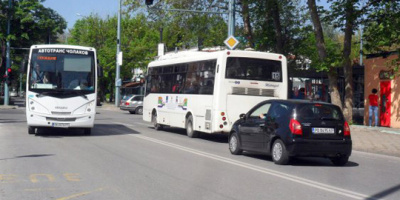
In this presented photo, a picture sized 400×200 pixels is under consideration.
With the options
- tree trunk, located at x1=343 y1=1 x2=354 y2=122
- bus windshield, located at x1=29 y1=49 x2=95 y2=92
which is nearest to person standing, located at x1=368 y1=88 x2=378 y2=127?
tree trunk, located at x1=343 y1=1 x2=354 y2=122

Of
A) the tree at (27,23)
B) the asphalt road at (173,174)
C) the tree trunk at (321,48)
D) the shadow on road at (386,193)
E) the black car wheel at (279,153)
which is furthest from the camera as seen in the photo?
the tree at (27,23)

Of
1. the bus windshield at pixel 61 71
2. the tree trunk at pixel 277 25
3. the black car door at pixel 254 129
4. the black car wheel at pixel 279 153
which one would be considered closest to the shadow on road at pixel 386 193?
the black car wheel at pixel 279 153

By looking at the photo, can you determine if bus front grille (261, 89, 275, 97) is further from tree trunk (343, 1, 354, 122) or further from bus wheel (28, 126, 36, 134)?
bus wheel (28, 126, 36, 134)

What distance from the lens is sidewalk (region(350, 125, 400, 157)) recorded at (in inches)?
692

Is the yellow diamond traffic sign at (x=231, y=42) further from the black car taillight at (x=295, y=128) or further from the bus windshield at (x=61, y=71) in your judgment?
the black car taillight at (x=295, y=128)

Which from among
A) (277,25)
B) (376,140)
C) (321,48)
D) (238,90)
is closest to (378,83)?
(321,48)

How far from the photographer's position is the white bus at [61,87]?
1988 cm

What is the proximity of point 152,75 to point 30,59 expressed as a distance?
7.33 m

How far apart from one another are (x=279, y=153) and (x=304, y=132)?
2.53ft

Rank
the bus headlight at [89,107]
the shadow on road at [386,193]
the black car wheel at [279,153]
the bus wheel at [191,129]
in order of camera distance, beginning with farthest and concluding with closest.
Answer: the bus wheel at [191,129] < the bus headlight at [89,107] < the black car wheel at [279,153] < the shadow on road at [386,193]

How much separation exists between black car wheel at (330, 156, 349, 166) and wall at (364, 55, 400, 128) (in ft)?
45.0

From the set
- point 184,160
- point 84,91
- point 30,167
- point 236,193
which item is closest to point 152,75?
point 84,91

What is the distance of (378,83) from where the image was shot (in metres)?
28.3

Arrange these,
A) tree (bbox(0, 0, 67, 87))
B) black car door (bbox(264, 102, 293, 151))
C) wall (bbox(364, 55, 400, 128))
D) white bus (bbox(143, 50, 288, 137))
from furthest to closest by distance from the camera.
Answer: tree (bbox(0, 0, 67, 87)) → wall (bbox(364, 55, 400, 128)) → white bus (bbox(143, 50, 288, 137)) → black car door (bbox(264, 102, 293, 151))
